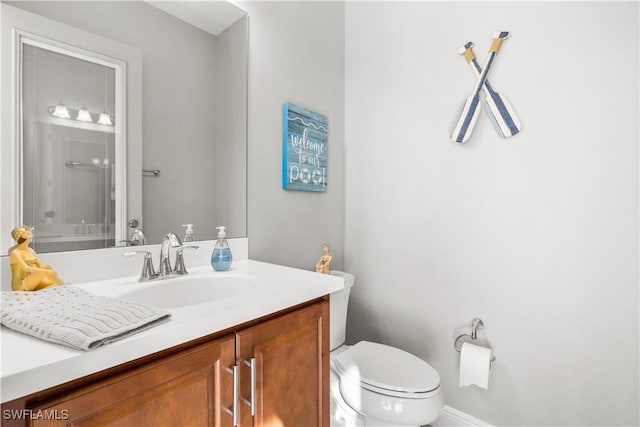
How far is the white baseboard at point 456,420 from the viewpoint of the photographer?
4.83 ft

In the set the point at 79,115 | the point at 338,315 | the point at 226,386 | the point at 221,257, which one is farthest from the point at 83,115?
the point at 338,315

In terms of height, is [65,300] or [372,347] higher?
[65,300]

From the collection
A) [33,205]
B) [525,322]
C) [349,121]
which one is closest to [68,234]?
[33,205]

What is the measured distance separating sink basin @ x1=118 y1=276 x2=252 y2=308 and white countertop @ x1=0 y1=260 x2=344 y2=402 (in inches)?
0.7

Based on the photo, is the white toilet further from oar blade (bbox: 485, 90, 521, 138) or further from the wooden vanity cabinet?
oar blade (bbox: 485, 90, 521, 138)

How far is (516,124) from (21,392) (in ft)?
5.50

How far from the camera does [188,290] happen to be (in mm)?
1027

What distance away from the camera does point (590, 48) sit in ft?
3.95

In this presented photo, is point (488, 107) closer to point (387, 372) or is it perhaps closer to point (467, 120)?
point (467, 120)

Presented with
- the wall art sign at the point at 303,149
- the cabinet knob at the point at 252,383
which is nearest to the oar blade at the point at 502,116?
the wall art sign at the point at 303,149

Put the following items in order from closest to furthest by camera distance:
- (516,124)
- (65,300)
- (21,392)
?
1. (21,392)
2. (65,300)
3. (516,124)

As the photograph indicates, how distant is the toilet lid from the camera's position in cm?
117

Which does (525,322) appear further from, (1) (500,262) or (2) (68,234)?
(2) (68,234)

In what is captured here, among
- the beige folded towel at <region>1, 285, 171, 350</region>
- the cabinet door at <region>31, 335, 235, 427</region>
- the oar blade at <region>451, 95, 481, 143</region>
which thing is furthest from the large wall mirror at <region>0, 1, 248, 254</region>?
the oar blade at <region>451, 95, 481, 143</region>
